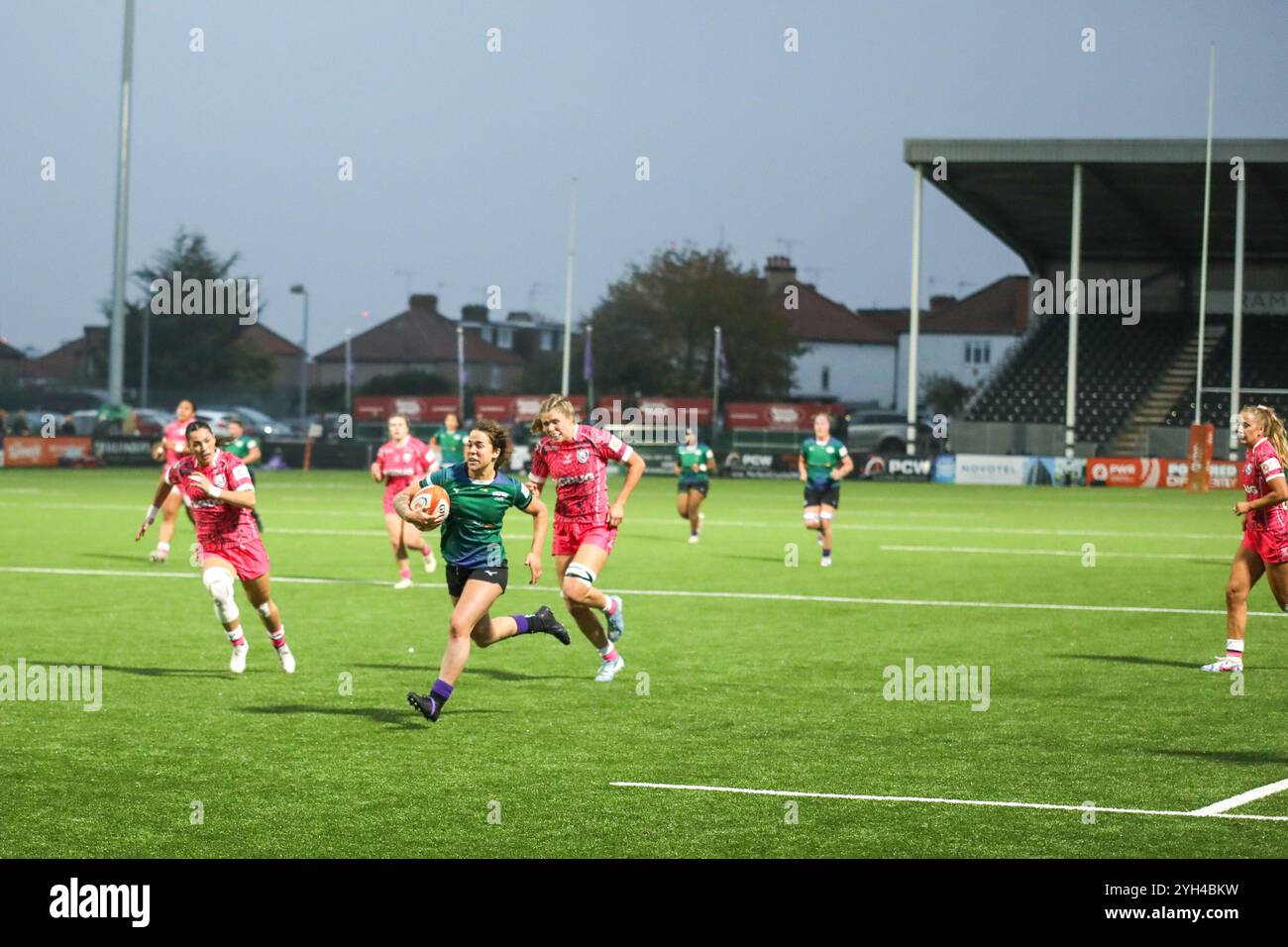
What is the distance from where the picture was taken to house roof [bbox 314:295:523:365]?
12494cm

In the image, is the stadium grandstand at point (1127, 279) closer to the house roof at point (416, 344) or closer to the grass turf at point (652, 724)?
the grass turf at point (652, 724)

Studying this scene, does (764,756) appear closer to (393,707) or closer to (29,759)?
(393,707)

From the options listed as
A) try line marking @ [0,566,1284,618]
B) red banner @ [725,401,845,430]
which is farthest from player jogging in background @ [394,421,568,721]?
red banner @ [725,401,845,430]

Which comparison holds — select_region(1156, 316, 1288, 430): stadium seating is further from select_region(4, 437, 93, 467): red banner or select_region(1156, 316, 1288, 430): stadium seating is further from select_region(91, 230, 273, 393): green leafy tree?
select_region(91, 230, 273, 393): green leafy tree

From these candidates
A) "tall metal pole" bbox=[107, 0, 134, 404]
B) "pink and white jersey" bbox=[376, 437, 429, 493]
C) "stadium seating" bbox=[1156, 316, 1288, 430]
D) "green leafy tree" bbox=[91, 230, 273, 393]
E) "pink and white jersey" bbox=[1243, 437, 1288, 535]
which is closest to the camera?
"pink and white jersey" bbox=[1243, 437, 1288, 535]

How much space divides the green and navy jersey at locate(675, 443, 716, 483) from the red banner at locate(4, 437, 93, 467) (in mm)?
33778

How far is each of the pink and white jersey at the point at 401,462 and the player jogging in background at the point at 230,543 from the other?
827 cm

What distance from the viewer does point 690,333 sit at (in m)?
104

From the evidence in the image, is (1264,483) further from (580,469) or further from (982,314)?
(982,314)

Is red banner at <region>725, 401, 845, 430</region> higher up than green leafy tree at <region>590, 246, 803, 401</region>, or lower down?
lower down

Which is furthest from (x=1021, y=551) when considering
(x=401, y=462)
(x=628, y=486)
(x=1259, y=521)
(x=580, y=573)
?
(x=580, y=573)

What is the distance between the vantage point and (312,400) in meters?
98.3

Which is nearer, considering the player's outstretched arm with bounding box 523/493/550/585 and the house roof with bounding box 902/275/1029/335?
the player's outstretched arm with bounding box 523/493/550/585

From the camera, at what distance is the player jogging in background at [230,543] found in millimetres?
13078
